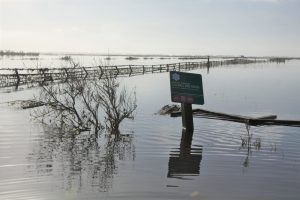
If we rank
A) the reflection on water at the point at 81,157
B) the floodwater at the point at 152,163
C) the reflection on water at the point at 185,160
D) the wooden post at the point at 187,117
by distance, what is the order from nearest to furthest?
1. the floodwater at the point at 152,163
2. the reflection on water at the point at 81,157
3. the reflection on water at the point at 185,160
4. the wooden post at the point at 187,117

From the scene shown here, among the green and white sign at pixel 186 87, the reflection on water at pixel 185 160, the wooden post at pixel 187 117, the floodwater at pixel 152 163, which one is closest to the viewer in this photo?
the floodwater at pixel 152 163

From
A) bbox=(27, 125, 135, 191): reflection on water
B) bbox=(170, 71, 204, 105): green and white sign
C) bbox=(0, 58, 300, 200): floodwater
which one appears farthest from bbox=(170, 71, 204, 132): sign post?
bbox=(27, 125, 135, 191): reflection on water

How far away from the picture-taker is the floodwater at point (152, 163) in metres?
7.91

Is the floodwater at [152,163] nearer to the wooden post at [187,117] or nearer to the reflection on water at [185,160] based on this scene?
the reflection on water at [185,160]

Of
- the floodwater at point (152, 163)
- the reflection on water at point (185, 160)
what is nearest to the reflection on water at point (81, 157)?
the floodwater at point (152, 163)

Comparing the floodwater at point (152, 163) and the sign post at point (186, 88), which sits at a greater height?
the sign post at point (186, 88)

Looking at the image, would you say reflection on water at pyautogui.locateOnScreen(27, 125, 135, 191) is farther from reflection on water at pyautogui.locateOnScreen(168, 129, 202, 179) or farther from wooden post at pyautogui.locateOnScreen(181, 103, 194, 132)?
wooden post at pyautogui.locateOnScreen(181, 103, 194, 132)

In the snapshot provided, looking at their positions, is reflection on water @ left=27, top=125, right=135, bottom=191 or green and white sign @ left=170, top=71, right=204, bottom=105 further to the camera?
green and white sign @ left=170, top=71, right=204, bottom=105

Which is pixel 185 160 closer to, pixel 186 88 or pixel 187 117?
pixel 186 88

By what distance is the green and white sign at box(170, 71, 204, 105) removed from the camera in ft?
46.8

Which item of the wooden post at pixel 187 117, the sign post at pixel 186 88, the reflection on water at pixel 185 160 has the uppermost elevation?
the sign post at pixel 186 88

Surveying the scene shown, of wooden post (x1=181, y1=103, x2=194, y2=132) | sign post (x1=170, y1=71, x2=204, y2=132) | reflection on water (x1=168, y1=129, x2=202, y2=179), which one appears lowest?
reflection on water (x1=168, y1=129, x2=202, y2=179)

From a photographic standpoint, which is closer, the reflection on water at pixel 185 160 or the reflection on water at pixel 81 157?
the reflection on water at pixel 81 157

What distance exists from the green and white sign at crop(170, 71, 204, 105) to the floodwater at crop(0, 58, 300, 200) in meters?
1.09
